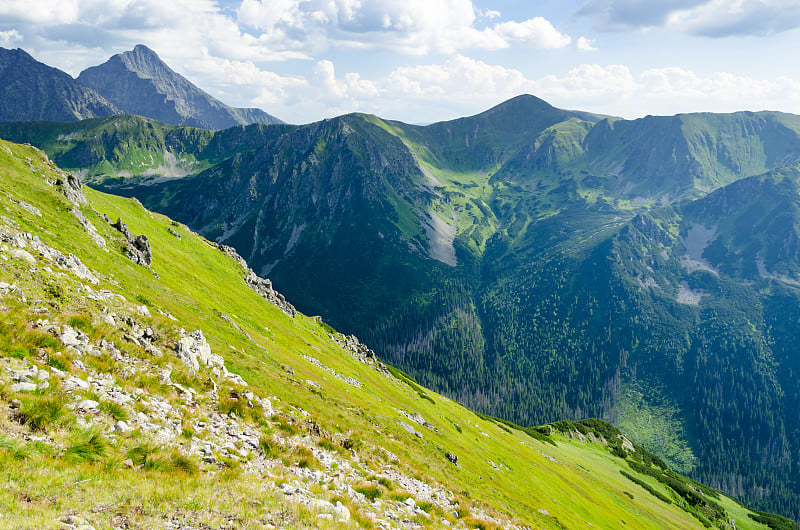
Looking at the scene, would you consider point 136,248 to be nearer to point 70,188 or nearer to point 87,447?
point 70,188

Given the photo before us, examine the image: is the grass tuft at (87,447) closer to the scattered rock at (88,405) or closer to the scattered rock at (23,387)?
the scattered rock at (88,405)

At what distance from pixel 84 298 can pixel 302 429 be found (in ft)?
48.6

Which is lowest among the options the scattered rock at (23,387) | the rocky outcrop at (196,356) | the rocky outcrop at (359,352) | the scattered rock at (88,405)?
the rocky outcrop at (359,352)

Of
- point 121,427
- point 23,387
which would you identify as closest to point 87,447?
point 121,427

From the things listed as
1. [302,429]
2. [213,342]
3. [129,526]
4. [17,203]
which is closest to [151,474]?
[129,526]

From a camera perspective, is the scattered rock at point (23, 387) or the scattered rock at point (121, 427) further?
the scattered rock at point (121, 427)

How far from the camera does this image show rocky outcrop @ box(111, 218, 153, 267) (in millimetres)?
51781

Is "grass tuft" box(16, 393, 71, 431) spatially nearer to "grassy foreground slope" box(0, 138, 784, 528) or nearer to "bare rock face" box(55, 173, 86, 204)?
"grassy foreground slope" box(0, 138, 784, 528)

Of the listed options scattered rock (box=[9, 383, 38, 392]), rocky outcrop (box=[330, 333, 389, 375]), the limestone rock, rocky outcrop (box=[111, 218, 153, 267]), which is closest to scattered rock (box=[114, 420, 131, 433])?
scattered rock (box=[9, 383, 38, 392])

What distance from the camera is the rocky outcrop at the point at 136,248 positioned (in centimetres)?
5178

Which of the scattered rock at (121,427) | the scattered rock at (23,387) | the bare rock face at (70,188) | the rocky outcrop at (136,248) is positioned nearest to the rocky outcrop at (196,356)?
the scattered rock at (121,427)

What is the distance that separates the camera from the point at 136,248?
182ft

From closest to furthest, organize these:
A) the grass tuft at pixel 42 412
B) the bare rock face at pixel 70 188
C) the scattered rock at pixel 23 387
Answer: the grass tuft at pixel 42 412, the scattered rock at pixel 23 387, the bare rock face at pixel 70 188

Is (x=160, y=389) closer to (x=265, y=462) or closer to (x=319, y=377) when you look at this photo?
(x=265, y=462)
